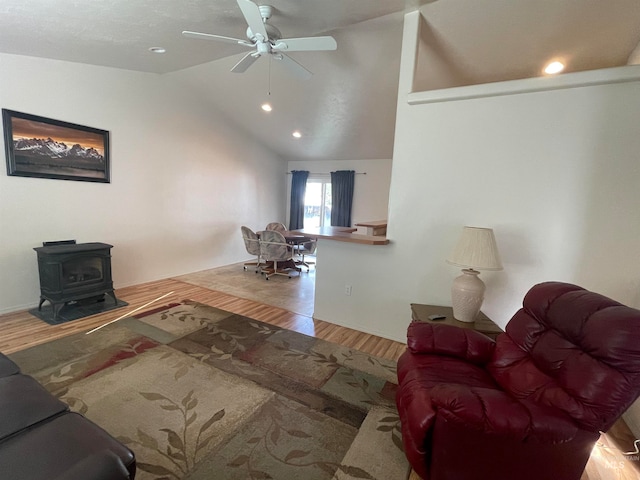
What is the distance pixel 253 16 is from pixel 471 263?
2385mm

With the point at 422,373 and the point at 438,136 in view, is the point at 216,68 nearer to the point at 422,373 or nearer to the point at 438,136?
the point at 438,136

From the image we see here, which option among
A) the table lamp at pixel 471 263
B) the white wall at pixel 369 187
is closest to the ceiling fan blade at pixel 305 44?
the table lamp at pixel 471 263

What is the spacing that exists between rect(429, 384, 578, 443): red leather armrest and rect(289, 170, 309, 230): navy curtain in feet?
20.9

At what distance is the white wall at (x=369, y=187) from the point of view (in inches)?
252

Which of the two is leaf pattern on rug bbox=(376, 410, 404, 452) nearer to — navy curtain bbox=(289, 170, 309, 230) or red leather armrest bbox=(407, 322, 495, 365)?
red leather armrest bbox=(407, 322, 495, 365)

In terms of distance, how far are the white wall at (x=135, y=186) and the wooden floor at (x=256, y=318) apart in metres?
0.51

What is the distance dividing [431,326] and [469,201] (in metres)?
1.32

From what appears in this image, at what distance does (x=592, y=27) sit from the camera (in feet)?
8.25

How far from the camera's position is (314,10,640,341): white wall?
2.10 meters

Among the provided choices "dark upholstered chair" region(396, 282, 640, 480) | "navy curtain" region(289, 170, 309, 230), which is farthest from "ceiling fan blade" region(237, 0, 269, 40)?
"navy curtain" region(289, 170, 309, 230)

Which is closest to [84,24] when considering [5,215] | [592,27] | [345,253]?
[5,215]

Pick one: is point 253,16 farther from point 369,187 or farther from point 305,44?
point 369,187

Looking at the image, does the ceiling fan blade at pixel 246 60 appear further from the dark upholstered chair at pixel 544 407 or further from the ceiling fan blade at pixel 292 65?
the dark upholstered chair at pixel 544 407

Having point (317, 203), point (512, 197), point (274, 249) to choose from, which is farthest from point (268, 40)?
point (317, 203)
